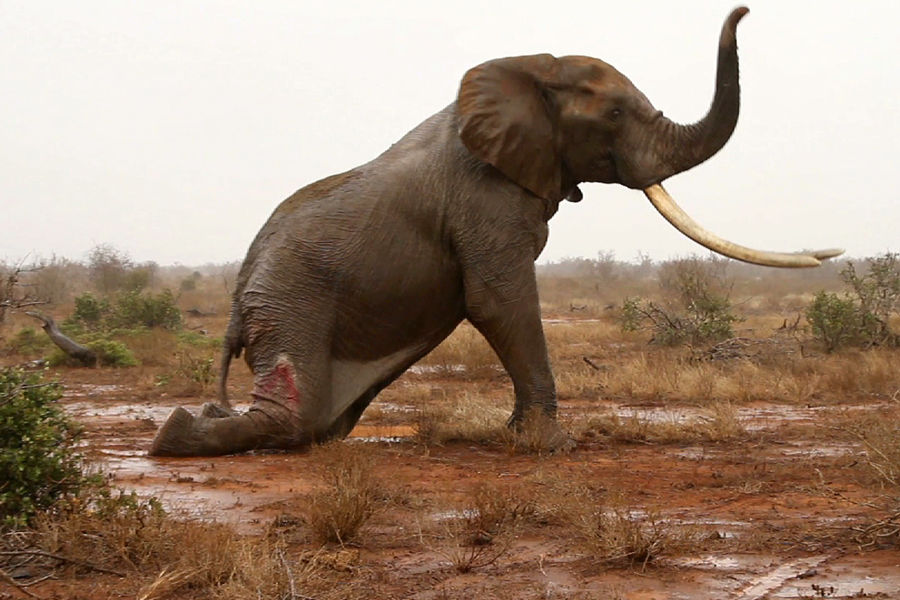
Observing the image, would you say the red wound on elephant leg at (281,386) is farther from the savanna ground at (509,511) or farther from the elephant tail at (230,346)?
the elephant tail at (230,346)

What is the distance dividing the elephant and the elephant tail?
0.02m

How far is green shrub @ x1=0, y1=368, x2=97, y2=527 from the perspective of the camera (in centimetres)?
482

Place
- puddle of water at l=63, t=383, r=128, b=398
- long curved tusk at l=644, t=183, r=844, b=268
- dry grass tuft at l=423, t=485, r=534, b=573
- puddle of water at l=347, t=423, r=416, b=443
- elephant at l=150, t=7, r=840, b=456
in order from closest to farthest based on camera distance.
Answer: dry grass tuft at l=423, t=485, r=534, b=573
long curved tusk at l=644, t=183, r=844, b=268
elephant at l=150, t=7, r=840, b=456
puddle of water at l=347, t=423, r=416, b=443
puddle of water at l=63, t=383, r=128, b=398

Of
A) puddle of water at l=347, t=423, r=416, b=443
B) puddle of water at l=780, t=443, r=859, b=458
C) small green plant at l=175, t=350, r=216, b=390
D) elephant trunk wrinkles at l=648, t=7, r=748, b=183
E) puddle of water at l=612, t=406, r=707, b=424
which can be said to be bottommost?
puddle of water at l=780, t=443, r=859, b=458

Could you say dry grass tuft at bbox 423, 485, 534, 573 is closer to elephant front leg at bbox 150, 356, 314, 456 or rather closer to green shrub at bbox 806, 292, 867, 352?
elephant front leg at bbox 150, 356, 314, 456

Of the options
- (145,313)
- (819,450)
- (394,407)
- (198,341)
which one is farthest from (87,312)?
(819,450)

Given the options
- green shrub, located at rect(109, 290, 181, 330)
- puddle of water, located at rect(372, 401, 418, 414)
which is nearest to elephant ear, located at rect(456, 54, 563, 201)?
puddle of water, located at rect(372, 401, 418, 414)

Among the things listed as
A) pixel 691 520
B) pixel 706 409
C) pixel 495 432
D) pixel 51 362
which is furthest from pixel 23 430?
pixel 51 362

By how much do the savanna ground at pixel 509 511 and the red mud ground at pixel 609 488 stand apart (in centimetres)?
2

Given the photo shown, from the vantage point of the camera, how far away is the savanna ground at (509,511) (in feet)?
13.8

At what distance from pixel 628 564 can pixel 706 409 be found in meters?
5.73

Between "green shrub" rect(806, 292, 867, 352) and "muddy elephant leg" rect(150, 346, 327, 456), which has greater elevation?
"green shrub" rect(806, 292, 867, 352)

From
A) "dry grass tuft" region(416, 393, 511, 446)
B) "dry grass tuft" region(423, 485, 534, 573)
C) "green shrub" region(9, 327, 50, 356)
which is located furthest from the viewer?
"green shrub" region(9, 327, 50, 356)

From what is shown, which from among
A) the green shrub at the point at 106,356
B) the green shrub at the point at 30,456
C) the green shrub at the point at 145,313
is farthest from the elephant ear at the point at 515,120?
the green shrub at the point at 145,313
